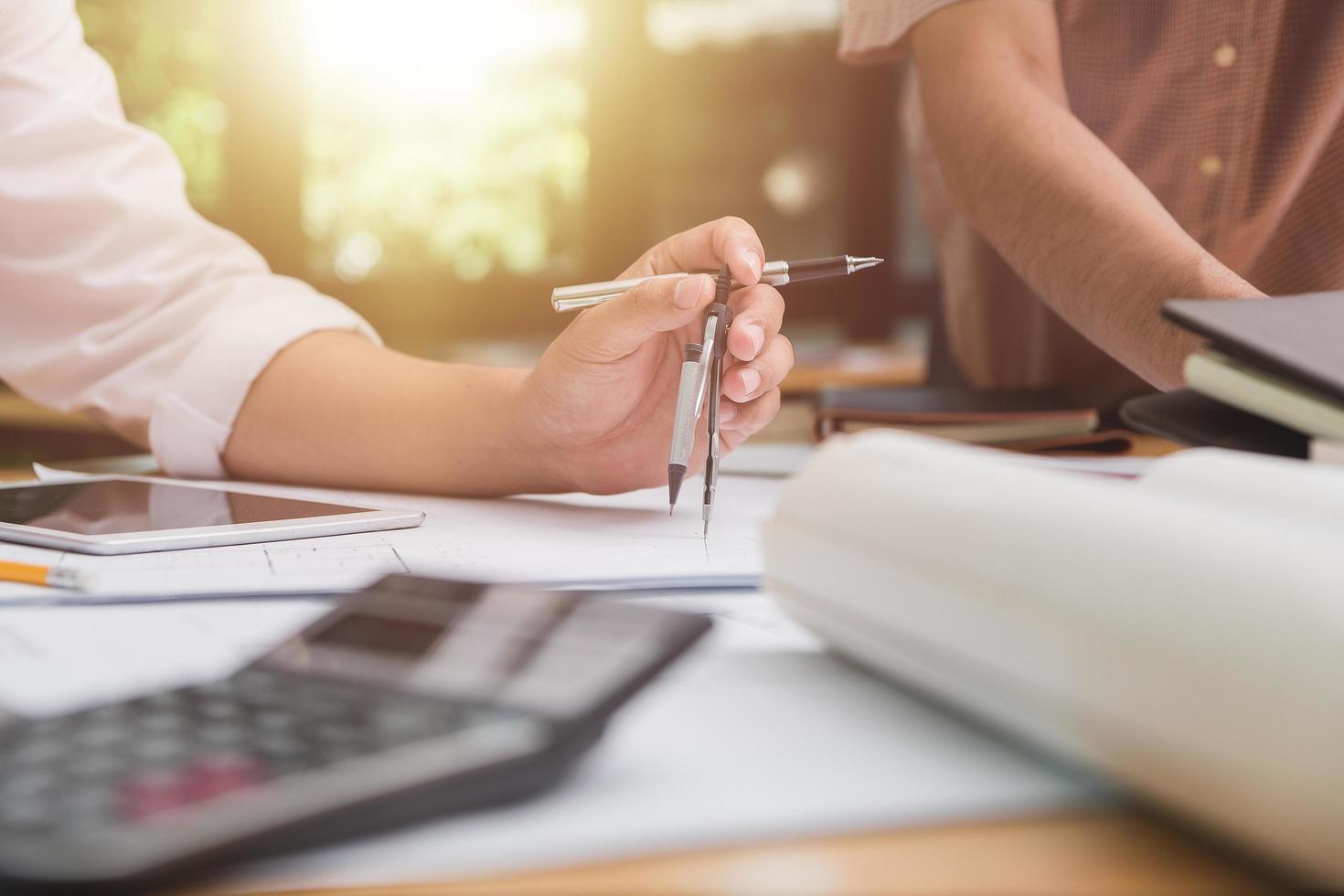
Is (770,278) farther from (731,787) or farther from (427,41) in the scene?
(427,41)

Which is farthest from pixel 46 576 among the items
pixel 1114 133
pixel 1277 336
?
pixel 1114 133

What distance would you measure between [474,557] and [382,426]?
283 millimetres

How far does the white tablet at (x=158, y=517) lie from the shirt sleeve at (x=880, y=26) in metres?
0.76

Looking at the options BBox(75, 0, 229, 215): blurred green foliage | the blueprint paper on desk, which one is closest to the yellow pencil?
the blueprint paper on desk

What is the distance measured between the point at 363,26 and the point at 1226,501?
3.61 metres

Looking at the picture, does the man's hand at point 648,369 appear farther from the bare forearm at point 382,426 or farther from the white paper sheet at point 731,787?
the white paper sheet at point 731,787

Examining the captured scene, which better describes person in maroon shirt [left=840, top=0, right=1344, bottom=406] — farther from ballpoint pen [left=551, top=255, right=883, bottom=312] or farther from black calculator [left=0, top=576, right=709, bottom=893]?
black calculator [left=0, top=576, right=709, bottom=893]

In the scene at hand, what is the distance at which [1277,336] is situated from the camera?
15.7 inches

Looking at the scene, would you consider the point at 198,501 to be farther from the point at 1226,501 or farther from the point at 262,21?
the point at 262,21

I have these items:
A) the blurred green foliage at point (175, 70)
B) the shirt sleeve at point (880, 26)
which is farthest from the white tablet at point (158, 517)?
the blurred green foliage at point (175, 70)

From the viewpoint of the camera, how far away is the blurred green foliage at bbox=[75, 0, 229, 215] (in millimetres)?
3184

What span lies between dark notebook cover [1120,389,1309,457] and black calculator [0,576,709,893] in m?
0.24

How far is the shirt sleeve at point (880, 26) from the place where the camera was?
3.69 ft

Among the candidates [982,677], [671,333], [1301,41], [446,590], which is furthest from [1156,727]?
[1301,41]
